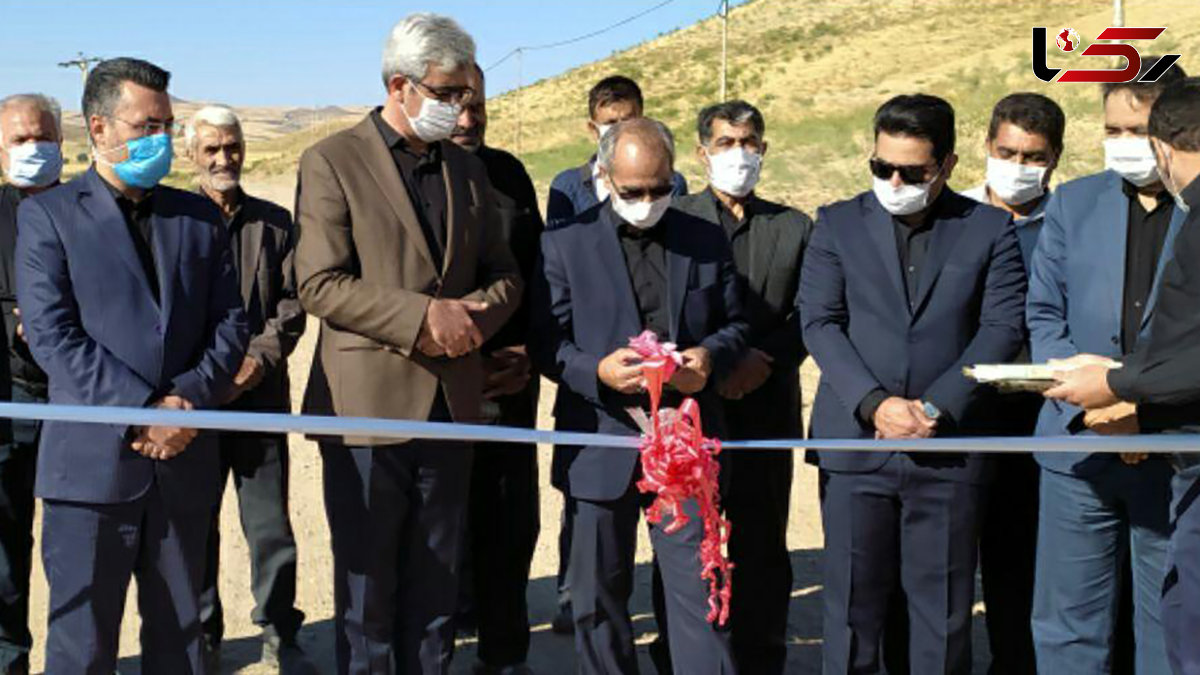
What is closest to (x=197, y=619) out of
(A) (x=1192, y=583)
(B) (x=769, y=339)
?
(B) (x=769, y=339)

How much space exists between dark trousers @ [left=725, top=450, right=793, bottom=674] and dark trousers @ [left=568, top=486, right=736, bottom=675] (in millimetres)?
849

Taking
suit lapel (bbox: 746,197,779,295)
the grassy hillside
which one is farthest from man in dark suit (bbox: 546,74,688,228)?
the grassy hillside

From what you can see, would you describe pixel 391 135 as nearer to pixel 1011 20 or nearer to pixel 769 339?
pixel 769 339

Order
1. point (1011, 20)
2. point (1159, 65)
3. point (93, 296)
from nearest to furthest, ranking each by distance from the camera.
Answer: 1. point (93, 296)
2. point (1159, 65)
3. point (1011, 20)

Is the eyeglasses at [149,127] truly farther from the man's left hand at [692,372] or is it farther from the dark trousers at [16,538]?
the man's left hand at [692,372]

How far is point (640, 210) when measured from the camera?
14.2ft

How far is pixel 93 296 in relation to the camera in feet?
13.0

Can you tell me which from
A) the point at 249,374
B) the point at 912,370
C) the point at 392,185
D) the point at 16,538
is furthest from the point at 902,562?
the point at 16,538

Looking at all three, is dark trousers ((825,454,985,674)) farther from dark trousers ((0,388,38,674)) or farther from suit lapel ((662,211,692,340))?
dark trousers ((0,388,38,674))

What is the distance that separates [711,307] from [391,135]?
1.29m

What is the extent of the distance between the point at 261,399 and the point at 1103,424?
131 inches

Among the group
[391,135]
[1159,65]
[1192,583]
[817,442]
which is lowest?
[1192,583]

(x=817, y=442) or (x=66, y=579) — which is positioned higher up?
(x=817, y=442)

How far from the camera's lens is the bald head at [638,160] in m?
4.26
